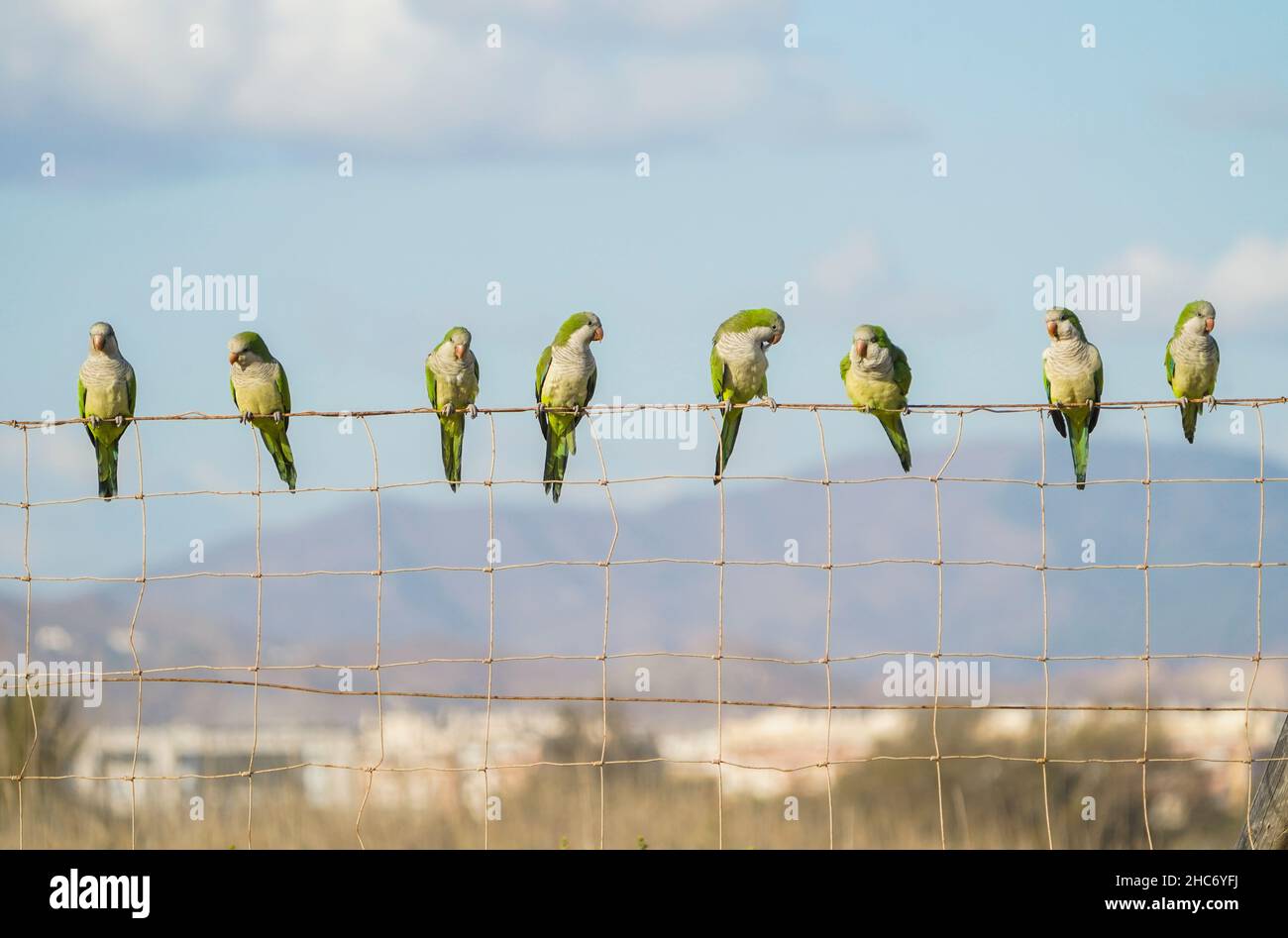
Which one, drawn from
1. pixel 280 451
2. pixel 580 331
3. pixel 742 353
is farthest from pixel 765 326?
pixel 280 451

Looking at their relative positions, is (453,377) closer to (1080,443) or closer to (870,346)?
(870,346)

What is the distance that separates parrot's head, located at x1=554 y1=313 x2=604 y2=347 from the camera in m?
8.89

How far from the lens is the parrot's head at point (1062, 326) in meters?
8.38

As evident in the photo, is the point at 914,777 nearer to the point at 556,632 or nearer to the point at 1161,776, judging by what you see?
the point at 1161,776

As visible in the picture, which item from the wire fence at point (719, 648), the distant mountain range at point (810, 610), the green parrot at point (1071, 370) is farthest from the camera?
the distant mountain range at point (810, 610)

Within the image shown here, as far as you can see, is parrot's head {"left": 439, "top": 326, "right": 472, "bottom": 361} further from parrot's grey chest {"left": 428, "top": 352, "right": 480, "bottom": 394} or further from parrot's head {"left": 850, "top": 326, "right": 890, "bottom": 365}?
parrot's head {"left": 850, "top": 326, "right": 890, "bottom": 365}

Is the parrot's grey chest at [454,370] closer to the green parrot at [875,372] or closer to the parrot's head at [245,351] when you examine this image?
the parrot's head at [245,351]

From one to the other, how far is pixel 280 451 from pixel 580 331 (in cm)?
180

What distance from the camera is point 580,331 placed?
29.3ft

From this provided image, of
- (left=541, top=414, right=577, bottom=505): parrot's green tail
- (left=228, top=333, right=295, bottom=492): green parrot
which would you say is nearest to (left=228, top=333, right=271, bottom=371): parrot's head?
(left=228, top=333, right=295, bottom=492): green parrot

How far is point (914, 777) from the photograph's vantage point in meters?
20.5

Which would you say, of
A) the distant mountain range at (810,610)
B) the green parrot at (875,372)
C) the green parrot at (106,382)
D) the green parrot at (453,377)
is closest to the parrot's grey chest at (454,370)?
the green parrot at (453,377)

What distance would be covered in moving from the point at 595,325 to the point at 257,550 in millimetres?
3580

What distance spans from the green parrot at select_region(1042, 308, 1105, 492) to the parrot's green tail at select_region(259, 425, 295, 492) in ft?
13.2
